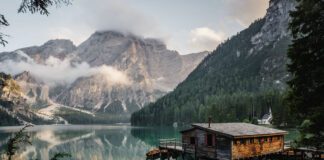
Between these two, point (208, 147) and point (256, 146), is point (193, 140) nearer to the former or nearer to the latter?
point (208, 147)

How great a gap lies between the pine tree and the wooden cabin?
1058 inches

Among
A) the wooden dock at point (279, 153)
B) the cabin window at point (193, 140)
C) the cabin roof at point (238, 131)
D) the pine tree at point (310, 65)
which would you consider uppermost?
the pine tree at point (310, 65)

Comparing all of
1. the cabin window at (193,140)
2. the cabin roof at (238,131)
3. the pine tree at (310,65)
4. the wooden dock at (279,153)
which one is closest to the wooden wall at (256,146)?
the cabin roof at (238,131)

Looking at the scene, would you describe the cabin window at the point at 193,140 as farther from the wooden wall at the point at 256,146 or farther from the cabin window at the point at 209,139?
the wooden wall at the point at 256,146

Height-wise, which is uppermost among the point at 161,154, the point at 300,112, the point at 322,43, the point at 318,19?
the point at 318,19

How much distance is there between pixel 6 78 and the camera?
45.4 feet

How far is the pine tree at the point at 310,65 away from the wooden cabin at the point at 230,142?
2687 cm

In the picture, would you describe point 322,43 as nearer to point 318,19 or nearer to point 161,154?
point 318,19

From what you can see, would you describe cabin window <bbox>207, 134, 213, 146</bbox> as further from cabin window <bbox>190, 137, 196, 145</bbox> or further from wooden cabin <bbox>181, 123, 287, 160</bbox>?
cabin window <bbox>190, 137, 196, 145</bbox>

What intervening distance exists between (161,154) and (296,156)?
75.1ft

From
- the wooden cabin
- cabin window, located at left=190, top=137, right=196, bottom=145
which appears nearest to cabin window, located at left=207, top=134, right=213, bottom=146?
the wooden cabin

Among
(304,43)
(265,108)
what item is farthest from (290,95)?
(265,108)

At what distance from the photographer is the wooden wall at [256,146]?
50688 millimetres

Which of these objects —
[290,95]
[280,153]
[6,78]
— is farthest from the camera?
[280,153]
